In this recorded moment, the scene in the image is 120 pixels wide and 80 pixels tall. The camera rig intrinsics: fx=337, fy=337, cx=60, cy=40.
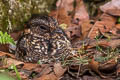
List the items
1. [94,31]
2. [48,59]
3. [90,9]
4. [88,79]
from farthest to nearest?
1. [90,9]
2. [94,31]
3. [48,59]
4. [88,79]

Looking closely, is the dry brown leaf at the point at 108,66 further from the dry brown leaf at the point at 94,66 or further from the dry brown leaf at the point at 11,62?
the dry brown leaf at the point at 11,62

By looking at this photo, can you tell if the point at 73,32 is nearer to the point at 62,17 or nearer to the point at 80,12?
the point at 62,17

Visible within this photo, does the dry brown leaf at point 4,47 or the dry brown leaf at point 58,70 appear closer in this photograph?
the dry brown leaf at point 58,70

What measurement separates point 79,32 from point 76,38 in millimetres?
140

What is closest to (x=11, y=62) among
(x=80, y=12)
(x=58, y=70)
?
(x=58, y=70)

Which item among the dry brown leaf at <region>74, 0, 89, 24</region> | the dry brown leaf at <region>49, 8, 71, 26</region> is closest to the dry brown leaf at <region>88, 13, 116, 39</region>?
the dry brown leaf at <region>74, 0, 89, 24</region>

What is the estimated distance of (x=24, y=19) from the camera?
595 cm

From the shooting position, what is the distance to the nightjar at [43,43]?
16.3ft

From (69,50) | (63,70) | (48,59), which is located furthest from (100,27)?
(63,70)

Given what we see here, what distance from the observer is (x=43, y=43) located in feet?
16.7

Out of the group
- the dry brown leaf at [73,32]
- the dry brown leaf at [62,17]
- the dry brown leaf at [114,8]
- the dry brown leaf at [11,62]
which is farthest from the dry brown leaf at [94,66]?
the dry brown leaf at [62,17]

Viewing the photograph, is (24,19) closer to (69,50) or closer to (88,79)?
(69,50)

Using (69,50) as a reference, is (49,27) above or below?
→ above

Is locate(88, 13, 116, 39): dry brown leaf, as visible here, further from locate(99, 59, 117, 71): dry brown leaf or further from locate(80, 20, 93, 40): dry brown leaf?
locate(99, 59, 117, 71): dry brown leaf
